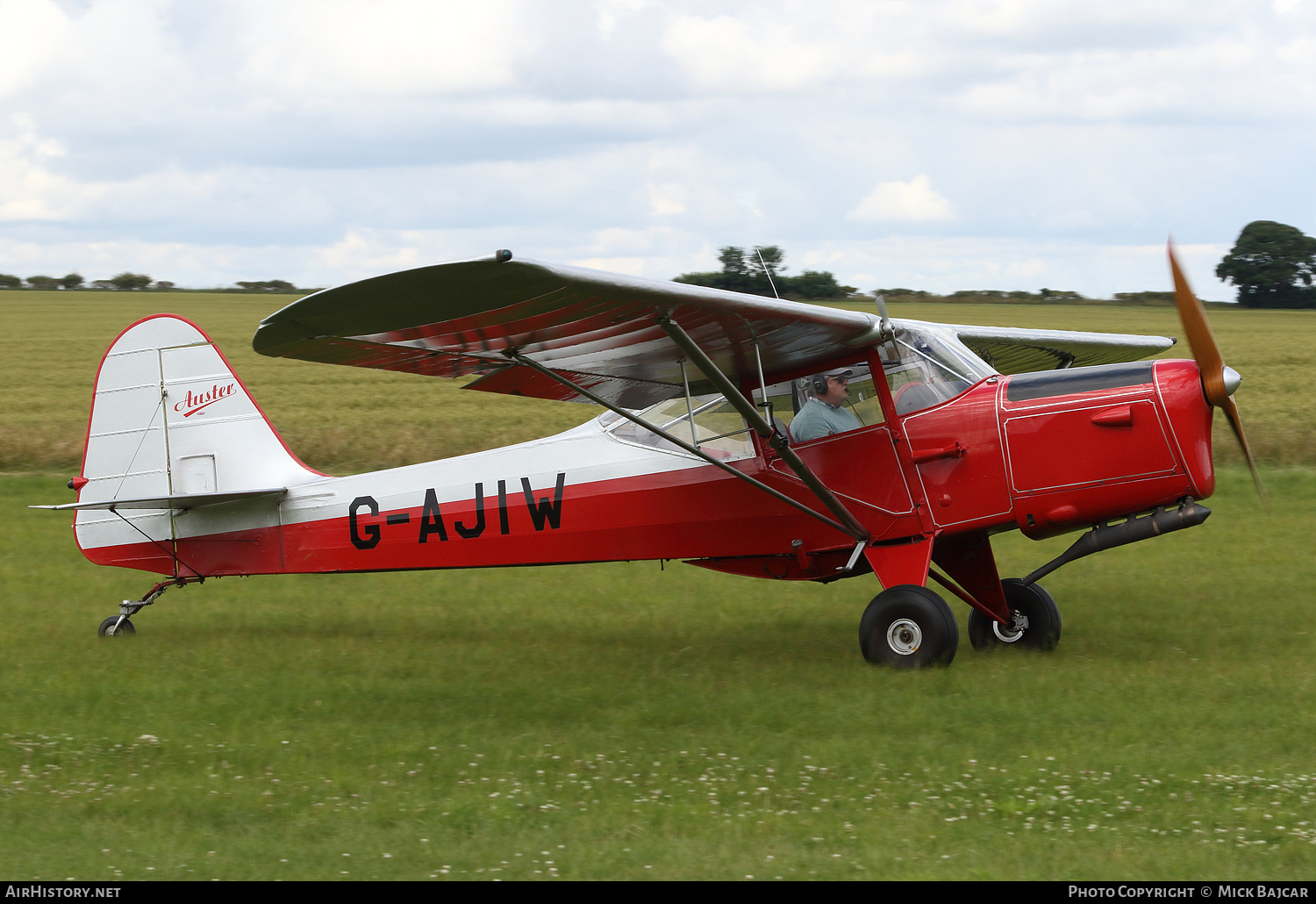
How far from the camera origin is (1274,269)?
187ft

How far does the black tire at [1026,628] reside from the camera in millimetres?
8883

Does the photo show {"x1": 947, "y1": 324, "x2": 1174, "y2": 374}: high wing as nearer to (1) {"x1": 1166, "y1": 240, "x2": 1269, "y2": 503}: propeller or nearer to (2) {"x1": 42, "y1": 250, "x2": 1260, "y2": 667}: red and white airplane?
(2) {"x1": 42, "y1": 250, "x2": 1260, "y2": 667}: red and white airplane

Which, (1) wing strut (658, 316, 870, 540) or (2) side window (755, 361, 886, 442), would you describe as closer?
(1) wing strut (658, 316, 870, 540)

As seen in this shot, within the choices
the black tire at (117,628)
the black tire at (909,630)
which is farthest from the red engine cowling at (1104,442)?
the black tire at (117,628)

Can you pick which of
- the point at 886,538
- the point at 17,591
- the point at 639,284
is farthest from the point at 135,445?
the point at 886,538

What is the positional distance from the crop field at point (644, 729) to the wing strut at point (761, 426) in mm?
1081

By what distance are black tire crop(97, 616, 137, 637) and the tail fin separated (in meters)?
0.48

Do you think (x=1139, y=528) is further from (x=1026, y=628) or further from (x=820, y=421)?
(x=820, y=421)

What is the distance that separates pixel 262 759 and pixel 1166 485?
19.0 ft

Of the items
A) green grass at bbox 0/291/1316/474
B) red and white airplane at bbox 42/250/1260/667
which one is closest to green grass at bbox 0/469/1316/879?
red and white airplane at bbox 42/250/1260/667

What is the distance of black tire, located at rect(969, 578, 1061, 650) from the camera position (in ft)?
29.1

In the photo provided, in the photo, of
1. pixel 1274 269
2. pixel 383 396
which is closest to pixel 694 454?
pixel 383 396

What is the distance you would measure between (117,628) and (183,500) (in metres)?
1.21

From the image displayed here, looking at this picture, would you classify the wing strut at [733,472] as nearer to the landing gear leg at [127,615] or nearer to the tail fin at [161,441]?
the tail fin at [161,441]
